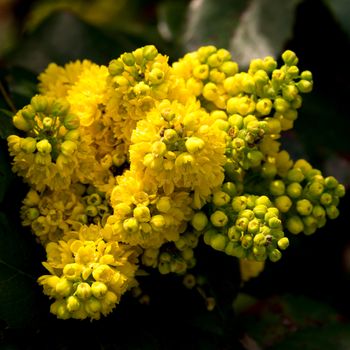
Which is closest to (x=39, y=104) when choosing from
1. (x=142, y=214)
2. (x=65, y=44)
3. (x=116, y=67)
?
(x=116, y=67)

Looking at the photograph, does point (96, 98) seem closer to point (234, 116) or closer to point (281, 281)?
point (234, 116)

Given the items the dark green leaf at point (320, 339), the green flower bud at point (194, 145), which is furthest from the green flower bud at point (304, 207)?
the dark green leaf at point (320, 339)

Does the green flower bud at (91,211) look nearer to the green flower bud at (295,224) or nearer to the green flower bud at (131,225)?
the green flower bud at (131,225)

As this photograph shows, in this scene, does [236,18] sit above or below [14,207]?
above

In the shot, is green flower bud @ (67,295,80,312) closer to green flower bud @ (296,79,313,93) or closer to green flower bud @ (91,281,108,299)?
green flower bud @ (91,281,108,299)

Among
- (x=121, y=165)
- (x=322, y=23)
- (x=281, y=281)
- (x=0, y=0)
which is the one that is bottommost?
(x=0, y=0)

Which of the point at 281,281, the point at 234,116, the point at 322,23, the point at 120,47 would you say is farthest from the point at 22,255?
the point at 322,23

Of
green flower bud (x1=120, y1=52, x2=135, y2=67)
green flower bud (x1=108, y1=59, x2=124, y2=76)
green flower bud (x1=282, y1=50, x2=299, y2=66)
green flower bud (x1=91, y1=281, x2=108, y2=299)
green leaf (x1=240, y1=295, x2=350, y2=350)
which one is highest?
green flower bud (x1=282, y1=50, x2=299, y2=66)

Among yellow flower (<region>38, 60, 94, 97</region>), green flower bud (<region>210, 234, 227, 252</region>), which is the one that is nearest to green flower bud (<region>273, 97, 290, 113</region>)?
Result: green flower bud (<region>210, 234, 227, 252</region>)
